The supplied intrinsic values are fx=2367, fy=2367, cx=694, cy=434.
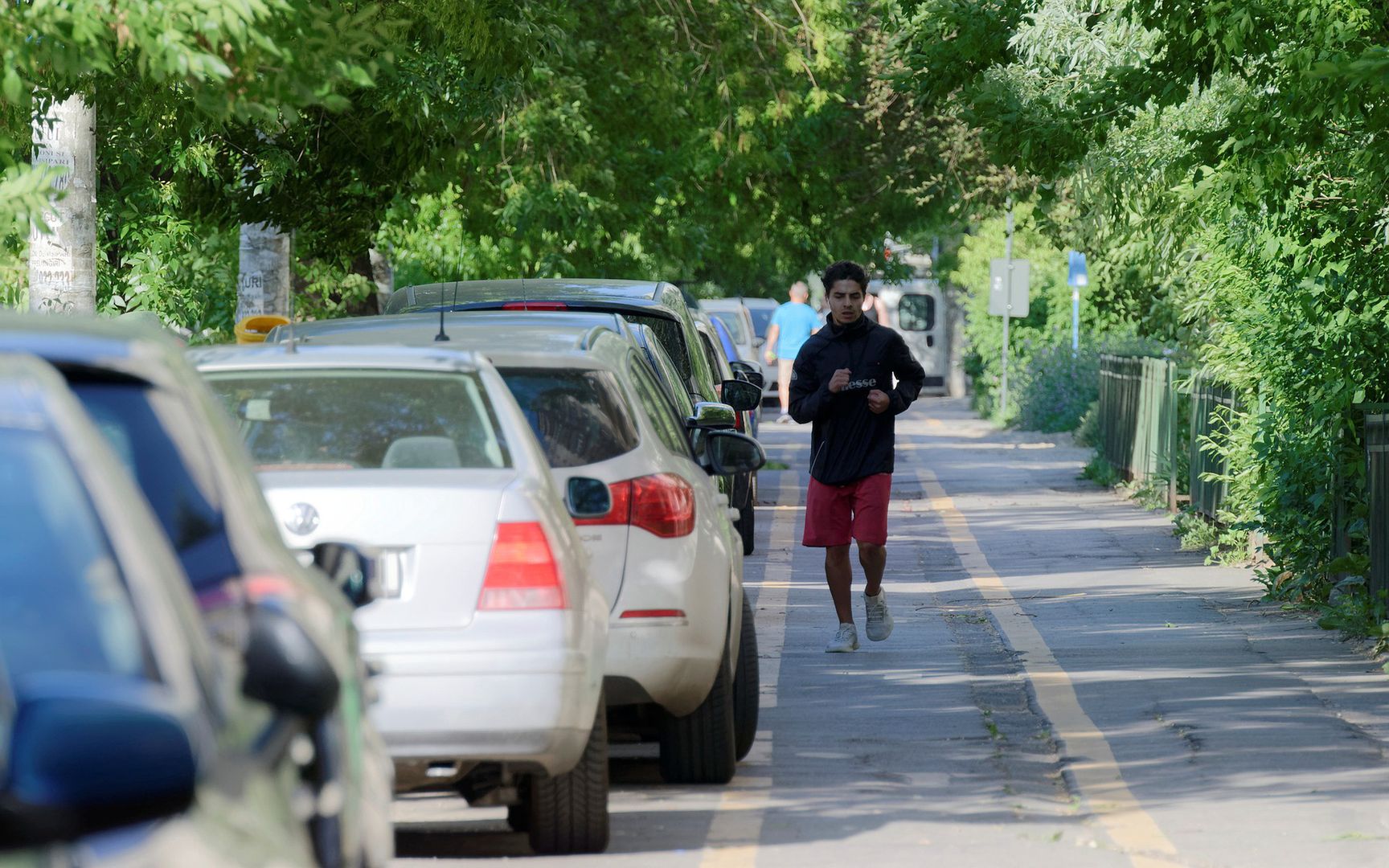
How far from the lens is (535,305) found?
1123 centimetres

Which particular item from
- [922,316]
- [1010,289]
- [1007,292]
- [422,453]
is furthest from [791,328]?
[922,316]

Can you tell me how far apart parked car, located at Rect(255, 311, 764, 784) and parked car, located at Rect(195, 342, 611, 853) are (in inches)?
25.3

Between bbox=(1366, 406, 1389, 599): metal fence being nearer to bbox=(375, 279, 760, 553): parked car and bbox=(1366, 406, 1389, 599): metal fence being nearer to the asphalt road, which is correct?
the asphalt road

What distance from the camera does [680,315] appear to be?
12.9 m

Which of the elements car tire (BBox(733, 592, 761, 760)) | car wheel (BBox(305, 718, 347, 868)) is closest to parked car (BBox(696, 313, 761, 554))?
car tire (BBox(733, 592, 761, 760))

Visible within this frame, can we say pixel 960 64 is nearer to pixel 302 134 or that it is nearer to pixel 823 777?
pixel 302 134

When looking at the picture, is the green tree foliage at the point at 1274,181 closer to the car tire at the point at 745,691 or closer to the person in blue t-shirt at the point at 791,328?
the car tire at the point at 745,691

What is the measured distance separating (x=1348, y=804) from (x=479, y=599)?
3068 mm

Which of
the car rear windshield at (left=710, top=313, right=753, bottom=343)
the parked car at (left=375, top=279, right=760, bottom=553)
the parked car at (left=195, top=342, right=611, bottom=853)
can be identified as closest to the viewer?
the parked car at (left=195, top=342, right=611, bottom=853)

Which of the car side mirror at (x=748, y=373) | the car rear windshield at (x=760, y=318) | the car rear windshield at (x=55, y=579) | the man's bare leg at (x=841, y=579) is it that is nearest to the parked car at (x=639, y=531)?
the man's bare leg at (x=841, y=579)

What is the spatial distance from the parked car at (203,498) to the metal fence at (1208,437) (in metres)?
12.4

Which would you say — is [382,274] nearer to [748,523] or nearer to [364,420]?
[748,523]

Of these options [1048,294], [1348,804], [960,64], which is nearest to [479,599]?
[1348,804]

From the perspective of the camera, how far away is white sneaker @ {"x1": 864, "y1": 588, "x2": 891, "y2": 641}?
11.6m
